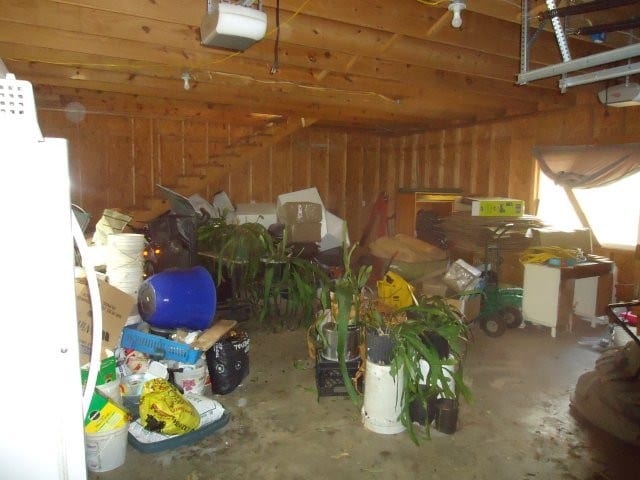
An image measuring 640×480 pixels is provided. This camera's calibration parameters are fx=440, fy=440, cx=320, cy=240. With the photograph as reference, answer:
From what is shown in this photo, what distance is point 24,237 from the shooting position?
3.79 ft

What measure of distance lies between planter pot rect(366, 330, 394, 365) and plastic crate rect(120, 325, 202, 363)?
1.07 metres

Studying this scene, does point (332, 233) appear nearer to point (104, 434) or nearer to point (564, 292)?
point (564, 292)

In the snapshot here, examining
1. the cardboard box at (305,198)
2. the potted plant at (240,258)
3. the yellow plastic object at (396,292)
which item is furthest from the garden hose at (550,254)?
the cardboard box at (305,198)

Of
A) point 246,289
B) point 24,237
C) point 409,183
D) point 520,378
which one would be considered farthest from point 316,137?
point 24,237

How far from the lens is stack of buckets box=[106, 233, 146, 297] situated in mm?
3051

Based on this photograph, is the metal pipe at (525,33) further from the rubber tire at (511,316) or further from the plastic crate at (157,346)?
the plastic crate at (157,346)

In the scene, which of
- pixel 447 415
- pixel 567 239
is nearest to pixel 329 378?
pixel 447 415

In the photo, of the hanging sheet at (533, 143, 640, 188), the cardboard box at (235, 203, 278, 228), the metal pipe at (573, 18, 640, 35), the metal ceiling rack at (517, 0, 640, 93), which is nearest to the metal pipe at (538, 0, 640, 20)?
the metal ceiling rack at (517, 0, 640, 93)

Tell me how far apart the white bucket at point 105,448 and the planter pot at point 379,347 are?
1.28 m

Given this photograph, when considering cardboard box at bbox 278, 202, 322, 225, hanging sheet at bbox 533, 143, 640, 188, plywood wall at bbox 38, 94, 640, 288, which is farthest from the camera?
cardboard box at bbox 278, 202, 322, 225

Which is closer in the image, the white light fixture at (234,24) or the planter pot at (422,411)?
the white light fixture at (234,24)

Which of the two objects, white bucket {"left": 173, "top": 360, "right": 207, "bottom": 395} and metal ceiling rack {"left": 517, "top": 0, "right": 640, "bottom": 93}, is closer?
metal ceiling rack {"left": 517, "top": 0, "right": 640, "bottom": 93}

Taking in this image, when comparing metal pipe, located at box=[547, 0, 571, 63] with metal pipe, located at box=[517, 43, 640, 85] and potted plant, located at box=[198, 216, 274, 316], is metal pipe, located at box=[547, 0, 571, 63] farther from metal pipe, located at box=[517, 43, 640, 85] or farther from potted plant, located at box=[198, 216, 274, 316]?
potted plant, located at box=[198, 216, 274, 316]

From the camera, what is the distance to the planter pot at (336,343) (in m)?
2.71
